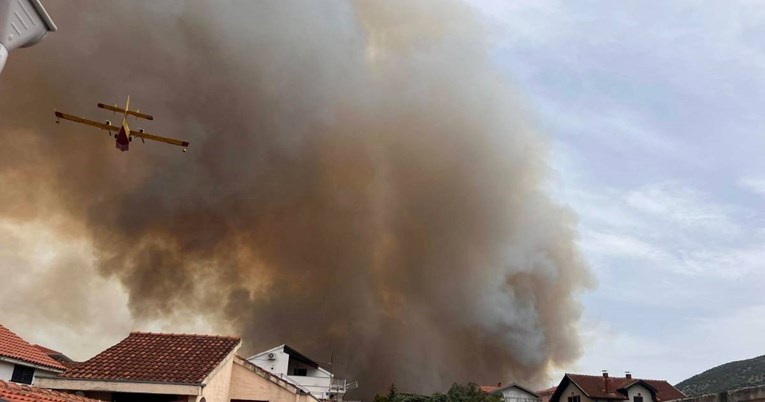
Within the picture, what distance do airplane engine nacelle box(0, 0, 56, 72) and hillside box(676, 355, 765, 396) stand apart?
68.7 meters

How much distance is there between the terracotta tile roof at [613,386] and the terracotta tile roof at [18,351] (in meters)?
34.1

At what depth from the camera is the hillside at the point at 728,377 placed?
59.2 m

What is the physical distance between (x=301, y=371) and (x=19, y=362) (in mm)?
31325

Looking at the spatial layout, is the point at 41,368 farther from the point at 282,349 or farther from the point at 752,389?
the point at 282,349

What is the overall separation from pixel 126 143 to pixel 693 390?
6761cm

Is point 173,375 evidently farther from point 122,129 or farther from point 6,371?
point 122,129

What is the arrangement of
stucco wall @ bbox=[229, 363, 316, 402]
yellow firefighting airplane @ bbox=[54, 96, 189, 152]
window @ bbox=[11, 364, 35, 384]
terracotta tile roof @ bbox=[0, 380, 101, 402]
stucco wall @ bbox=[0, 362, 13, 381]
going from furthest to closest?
yellow firefighting airplane @ bbox=[54, 96, 189, 152]
window @ bbox=[11, 364, 35, 384]
stucco wall @ bbox=[229, 363, 316, 402]
stucco wall @ bbox=[0, 362, 13, 381]
terracotta tile roof @ bbox=[0, 380, 101, 402]

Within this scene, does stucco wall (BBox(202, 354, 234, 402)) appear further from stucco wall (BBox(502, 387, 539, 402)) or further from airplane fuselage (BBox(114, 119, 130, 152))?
A: stucco wall (BBox(502, 387, 539, 402))

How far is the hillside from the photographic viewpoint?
5916 cm

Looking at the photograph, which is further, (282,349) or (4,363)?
(282,349)

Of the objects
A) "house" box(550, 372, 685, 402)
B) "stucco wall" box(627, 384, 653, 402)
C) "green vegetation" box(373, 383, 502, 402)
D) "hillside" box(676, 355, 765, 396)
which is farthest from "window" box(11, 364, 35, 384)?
"hillside" box(676, 355, 765, 396)

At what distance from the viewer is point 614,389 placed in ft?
127

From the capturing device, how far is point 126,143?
3081 centimetres

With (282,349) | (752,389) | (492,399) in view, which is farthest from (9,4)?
Answer: (282,349)
